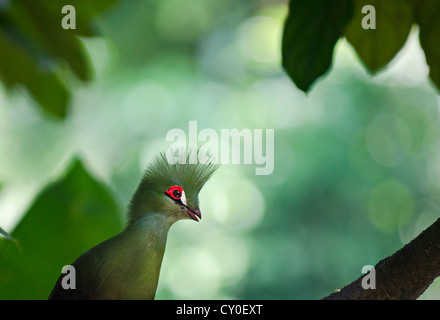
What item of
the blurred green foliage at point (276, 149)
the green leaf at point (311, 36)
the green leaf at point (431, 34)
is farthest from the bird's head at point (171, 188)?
the blurred green foliage at point (276, 149)

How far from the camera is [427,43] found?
19.3 inches

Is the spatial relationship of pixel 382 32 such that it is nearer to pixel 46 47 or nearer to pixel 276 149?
pixel 46 47

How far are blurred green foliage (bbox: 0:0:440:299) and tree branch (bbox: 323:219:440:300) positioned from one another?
1065mm

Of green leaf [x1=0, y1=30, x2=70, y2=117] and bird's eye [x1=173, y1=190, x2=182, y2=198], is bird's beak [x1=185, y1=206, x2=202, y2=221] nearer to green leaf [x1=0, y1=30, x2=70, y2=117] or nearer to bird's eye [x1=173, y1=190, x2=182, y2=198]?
bird's eye [x1=173, y1=190, x2=182, y2=198]

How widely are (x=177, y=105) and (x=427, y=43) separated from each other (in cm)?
171

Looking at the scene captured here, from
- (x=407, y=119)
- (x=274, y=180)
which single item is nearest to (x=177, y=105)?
(x=274, y=180)

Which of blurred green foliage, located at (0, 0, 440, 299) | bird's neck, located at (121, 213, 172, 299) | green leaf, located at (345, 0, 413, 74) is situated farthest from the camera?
blurred green foliage, located at (0, 0, 440, 299)

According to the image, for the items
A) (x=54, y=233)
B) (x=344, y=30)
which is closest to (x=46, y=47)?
(x=54, y=233)

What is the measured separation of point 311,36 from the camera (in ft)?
1.63

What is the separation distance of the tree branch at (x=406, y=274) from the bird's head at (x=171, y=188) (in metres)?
0.16

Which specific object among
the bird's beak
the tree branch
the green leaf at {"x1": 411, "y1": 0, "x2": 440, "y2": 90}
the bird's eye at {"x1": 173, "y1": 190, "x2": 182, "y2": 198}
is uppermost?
the green leaf at {"x1": 411, "y1": 0, "x2": 440, "y2": 90}

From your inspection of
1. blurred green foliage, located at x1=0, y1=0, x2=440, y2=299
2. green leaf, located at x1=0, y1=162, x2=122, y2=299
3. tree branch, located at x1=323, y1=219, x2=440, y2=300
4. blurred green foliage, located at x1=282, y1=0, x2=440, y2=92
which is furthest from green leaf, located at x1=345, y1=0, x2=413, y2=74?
blurred green foliage, located at x1=0, y1=0, x2=440, y2=299

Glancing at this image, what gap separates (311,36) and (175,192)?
192 millimetres

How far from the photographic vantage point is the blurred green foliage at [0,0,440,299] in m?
1.79
